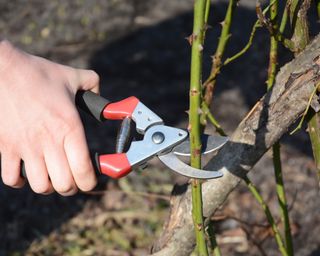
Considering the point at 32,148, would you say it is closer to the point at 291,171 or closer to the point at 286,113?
the point at 286,113

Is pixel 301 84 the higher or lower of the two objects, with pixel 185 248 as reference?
higher

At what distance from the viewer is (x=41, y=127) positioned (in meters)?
1.77

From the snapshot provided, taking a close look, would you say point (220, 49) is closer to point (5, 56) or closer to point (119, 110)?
point (119, 110)

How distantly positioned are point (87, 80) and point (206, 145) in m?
0.34

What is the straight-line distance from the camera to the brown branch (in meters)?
1.82

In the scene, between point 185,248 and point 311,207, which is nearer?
point 185,248

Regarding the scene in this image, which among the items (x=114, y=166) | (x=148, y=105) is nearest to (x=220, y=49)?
(x=114, y=166)

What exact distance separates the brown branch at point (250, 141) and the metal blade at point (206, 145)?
99 millimetres

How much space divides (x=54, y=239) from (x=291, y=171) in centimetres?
122

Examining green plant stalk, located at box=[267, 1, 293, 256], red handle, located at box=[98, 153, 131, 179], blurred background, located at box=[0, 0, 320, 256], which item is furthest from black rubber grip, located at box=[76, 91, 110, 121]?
blurred background, located at box=[0, 0, 320, 256]

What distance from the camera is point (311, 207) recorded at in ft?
11.9

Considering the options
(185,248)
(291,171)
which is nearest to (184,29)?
(291,171)

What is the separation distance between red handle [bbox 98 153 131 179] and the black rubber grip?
0.15 m

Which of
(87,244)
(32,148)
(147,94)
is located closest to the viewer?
(32,148)
